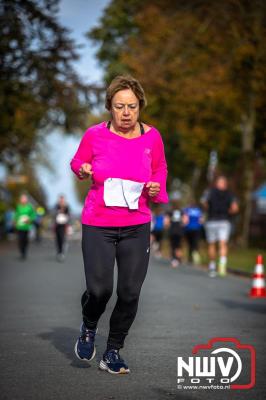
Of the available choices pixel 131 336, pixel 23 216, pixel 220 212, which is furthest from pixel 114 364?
pixel 23 216

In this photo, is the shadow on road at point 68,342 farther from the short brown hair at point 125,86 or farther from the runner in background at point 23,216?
the runner in background at point 23,216

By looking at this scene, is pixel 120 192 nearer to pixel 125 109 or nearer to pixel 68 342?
pixel 125 109

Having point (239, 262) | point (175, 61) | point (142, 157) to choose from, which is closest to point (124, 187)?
point (142, 157)

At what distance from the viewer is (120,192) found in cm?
644

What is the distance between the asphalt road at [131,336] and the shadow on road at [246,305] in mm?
12

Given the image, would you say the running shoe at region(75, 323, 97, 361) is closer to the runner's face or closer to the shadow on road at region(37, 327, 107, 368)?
the shadow on road at region(37, 327, 107, 368)

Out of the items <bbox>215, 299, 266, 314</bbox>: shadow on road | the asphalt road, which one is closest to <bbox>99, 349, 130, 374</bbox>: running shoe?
the asphalt road

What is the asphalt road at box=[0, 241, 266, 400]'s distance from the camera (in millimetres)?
5906

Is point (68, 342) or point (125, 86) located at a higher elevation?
point (125, 86)

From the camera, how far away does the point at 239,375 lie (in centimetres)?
639

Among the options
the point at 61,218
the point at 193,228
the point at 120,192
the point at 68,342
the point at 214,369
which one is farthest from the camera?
the point at 61,218

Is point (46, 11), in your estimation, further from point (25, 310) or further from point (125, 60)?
point (25, 310)

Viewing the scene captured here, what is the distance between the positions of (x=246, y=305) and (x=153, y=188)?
6074mm

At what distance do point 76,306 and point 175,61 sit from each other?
62.9ft
